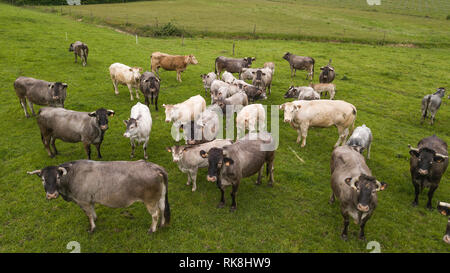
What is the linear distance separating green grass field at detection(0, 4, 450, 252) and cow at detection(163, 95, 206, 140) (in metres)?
1.07

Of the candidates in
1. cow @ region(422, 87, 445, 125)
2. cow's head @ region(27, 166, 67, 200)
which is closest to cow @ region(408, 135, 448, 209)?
cow @ region(422, 87, 445, 125)

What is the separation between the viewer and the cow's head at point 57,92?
485 inches

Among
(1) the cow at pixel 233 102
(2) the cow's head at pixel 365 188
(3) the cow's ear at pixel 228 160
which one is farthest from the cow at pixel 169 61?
(2) the cow's head at pixel 365 188

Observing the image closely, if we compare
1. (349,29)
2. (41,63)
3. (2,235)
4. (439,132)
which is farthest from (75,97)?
(349,29)

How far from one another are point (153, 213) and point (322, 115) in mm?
8242

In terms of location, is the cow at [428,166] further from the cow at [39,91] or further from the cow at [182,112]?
the cow at [39,91]

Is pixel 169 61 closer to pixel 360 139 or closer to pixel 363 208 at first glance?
pixel 360 139

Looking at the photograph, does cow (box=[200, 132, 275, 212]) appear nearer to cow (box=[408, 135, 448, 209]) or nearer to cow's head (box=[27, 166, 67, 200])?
cow's head (box=[27, 166, 67, 200])

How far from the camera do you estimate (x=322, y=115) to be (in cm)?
1205

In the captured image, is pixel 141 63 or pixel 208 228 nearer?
pixel 208 228

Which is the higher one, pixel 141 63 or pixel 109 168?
pixel 141 63
